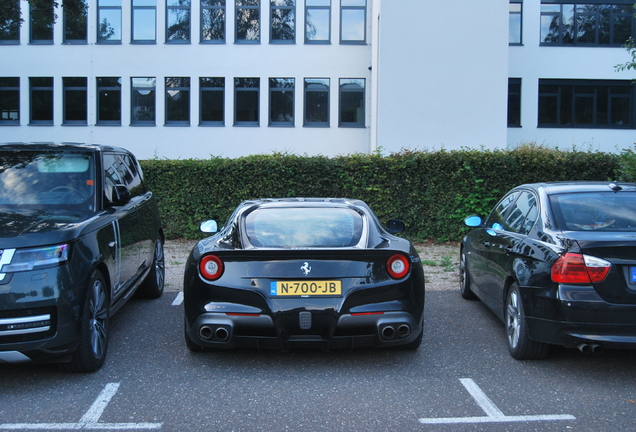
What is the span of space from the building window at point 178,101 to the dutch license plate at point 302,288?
19.7 metres

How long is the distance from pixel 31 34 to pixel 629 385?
24480mm

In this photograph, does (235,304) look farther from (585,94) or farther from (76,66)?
(585,94)

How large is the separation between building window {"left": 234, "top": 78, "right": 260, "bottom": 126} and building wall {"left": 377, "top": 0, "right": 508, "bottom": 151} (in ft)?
21.2

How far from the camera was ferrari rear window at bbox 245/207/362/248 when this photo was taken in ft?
16.1

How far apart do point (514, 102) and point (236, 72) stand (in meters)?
11.0

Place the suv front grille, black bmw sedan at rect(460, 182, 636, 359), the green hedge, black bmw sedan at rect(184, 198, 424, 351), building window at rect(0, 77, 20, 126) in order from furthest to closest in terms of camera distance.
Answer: building window at rect(0, 77, 20, 126) < the green hedge < black bmw sedan at rect(184, 198, 424, 351) < black bmw sedan at rect(460, 182, 636, 359) < the suv front grille

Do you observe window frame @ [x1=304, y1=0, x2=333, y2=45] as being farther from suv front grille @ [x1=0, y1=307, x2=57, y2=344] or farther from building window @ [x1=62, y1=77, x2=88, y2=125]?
suv front grille @ [x1=0, y1=307, x2=57, y2=344]

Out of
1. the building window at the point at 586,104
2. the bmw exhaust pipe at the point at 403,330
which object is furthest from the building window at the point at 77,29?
the bmw exhaust pipe at the point at 403,330

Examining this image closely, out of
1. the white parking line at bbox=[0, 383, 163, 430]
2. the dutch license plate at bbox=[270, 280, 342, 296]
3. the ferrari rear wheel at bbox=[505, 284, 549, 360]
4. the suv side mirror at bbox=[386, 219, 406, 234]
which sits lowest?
the white parking line at bbox=[0, 383, 163, 430]

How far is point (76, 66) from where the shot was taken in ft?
75.9

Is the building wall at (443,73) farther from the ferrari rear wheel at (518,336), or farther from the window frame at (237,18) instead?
the ferrari rear wheel at (518,336)

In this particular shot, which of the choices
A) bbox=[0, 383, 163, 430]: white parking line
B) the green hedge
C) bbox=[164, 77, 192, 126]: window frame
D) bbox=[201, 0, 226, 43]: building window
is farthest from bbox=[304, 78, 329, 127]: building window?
bbox=[0, 383, 163, 430]: white parking line

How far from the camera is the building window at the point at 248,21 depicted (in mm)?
23109

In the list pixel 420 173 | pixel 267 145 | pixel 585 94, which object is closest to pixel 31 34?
pixel 267 145
